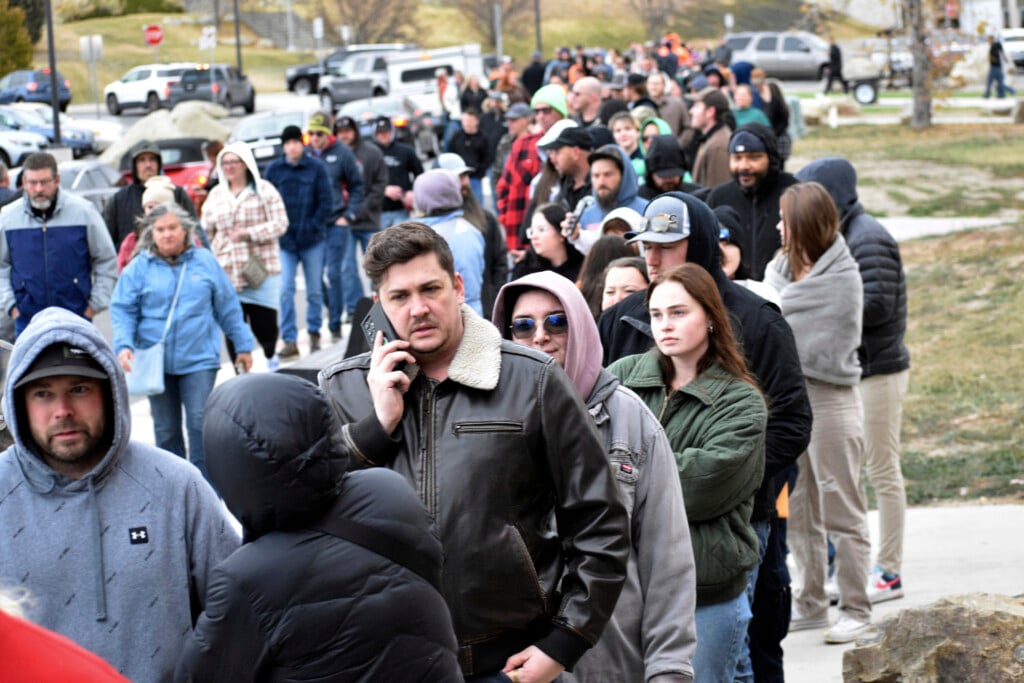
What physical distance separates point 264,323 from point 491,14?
74278 mm

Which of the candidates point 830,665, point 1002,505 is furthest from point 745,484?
point 1002,505

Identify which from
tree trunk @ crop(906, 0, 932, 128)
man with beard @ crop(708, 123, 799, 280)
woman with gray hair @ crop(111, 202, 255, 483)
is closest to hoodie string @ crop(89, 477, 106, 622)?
woman with gray hair @ crop(111, 202, 255, 483)

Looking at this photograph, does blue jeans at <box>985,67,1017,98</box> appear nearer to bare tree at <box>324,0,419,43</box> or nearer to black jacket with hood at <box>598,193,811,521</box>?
black jacket with hood at <box>598,193,811,521</box>

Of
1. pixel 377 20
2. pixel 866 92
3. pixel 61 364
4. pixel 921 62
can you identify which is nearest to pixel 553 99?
pixel 61 364

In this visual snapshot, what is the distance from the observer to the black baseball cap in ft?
10.9

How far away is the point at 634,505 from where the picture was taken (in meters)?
4.09

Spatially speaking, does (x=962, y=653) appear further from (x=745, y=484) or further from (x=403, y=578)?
(x=403, y=578)

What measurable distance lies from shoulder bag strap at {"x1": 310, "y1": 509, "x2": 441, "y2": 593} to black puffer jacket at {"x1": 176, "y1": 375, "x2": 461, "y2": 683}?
0.01 m

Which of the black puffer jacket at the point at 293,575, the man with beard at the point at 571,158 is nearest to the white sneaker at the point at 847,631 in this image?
the man with beard at the point at 571,158

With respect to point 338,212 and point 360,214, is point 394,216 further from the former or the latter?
point 338,212

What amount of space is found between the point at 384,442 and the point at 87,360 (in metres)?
0.70

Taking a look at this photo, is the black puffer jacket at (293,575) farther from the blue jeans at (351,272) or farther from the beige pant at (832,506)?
the blue jeans at (351,272)

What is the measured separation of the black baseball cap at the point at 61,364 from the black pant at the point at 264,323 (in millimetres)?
8967

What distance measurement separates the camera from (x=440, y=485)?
342 centimetres
